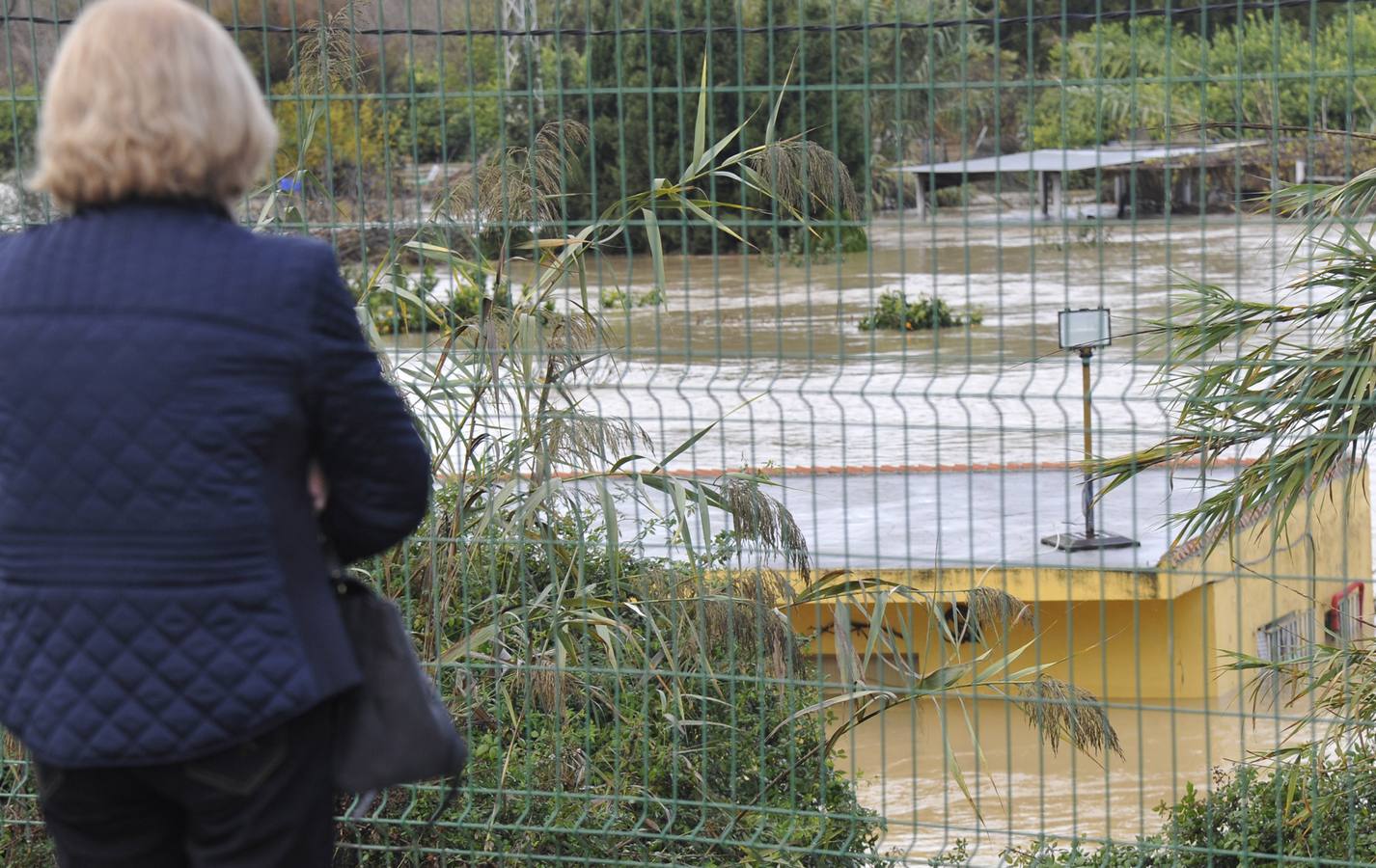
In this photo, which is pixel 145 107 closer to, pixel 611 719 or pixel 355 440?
pixel 355 440

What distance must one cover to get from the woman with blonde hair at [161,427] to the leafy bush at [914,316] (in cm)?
156

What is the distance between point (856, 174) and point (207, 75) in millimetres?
2613

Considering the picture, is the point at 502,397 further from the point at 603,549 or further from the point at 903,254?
the point at 903,254

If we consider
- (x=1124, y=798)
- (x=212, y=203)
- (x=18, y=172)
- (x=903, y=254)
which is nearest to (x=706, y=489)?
(x=903, y=254)

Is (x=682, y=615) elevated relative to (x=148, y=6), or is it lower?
lower

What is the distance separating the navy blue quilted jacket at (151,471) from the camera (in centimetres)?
192

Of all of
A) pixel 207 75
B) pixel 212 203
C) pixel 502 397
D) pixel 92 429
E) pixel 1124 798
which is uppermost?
pixel 207 75

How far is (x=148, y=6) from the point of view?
1.91 meters

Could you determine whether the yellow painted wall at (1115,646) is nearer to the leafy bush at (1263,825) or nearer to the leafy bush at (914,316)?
the leafy bush at (1263,825)

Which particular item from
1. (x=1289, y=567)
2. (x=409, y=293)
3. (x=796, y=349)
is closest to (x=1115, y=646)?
(x=1289, y=567)

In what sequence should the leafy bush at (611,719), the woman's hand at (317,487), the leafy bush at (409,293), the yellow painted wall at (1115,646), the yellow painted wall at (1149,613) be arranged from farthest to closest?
the yellow painted wall at (1115,646) < the yellow painted wall at (1149,613) < the leafy bush at (409,293) < the leafy bush at (611,719) < the woman's hand at (317,487)

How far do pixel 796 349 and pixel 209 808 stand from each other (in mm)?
2049

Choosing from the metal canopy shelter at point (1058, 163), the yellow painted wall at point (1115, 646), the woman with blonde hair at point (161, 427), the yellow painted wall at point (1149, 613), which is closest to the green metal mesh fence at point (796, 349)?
the metal canopy shelter at point (1058, 163)

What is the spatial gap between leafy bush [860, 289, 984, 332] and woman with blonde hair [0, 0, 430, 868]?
1562 millimetres
